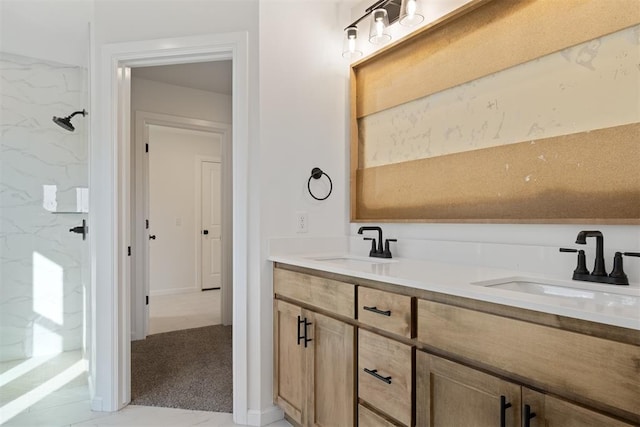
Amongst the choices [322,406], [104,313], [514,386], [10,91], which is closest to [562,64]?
[514,386]

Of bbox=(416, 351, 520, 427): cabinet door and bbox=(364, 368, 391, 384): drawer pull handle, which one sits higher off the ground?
bbox=(416, 351, 520, 427): cabinet door

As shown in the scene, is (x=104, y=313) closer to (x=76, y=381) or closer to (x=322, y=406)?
(x=76, y=381)

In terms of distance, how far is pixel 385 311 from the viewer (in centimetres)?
140

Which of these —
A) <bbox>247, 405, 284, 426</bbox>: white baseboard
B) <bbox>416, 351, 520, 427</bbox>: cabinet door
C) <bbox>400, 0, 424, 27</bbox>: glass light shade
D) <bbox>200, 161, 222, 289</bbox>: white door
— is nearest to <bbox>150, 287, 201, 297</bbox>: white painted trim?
<bbox>200, 161, 222, 289</bbox>: white door

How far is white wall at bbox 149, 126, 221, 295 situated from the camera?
547 centimetres

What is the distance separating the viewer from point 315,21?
2318 mm

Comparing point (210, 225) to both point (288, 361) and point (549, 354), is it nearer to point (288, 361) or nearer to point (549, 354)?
point (288, 361)

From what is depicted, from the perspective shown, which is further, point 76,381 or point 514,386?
point 76,381

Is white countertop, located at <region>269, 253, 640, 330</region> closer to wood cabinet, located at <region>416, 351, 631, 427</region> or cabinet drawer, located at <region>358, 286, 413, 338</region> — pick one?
cabinet drawer, located at <region>358, 286, 413, 338</region>

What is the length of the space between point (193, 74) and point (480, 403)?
3408 mm

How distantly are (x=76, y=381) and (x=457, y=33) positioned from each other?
3144 millimetres

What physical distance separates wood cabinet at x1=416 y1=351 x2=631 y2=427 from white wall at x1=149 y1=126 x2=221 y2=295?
16.2ft

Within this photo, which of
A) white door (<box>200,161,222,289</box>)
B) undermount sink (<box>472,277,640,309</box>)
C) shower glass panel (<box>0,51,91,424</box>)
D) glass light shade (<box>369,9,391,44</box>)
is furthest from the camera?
white door (<box>200,161,222,289</box>)

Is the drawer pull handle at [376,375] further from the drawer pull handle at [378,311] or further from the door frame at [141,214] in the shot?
the door frame at [141,214]
